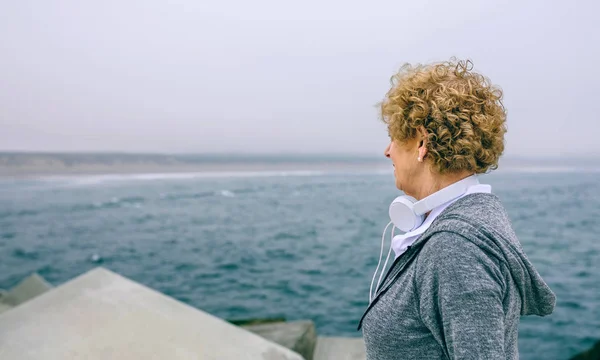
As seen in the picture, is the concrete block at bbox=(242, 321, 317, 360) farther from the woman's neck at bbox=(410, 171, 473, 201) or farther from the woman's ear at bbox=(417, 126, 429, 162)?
the woman's ear at bbox=(417, 126, 429, 162)

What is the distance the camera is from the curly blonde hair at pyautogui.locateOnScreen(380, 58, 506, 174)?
1.10 metres

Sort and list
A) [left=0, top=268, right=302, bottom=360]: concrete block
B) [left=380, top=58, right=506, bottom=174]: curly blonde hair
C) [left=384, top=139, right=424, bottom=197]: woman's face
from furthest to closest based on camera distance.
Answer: [left=0, top=268, right=302, bottom=360]: concrete block, [left=384, top=139, right=424, bottom=197]: woman's face, [left=380, top=58, right=506, bottom=174]: curly blonde hair

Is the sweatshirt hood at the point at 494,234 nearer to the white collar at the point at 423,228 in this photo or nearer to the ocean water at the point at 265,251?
the white collar at the point at 423,228

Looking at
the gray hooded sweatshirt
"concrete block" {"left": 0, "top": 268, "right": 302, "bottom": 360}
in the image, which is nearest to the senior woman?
the gray hooded sweatshirt

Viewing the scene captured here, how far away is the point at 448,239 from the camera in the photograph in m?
0.98

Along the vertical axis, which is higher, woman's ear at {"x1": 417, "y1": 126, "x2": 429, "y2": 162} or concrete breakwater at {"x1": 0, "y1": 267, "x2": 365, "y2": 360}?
woman's ear at {"x1": 417, "y1": 126, "x2": 429, "y2": 162}

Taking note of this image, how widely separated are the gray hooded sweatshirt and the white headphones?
0.13 ft

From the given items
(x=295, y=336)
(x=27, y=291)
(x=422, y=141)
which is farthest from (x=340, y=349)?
(x=27, y=291)

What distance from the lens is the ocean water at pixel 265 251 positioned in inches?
290

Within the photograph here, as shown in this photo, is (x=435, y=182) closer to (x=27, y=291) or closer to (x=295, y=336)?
(x=295, y=336)

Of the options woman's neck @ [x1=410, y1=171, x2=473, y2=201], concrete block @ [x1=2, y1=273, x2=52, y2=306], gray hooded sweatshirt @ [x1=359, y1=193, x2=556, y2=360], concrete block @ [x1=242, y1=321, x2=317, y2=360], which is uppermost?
woman's neck @ [x1=410, y1=171, x2=473, y2=201]

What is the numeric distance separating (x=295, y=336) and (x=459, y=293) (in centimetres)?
256

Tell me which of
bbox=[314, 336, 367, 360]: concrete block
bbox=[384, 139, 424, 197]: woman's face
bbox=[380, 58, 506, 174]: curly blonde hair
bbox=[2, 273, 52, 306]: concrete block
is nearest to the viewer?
bbox=[380, 58, 506, 174]: curly blonde hair

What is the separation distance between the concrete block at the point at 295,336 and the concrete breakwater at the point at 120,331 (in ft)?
0.04
